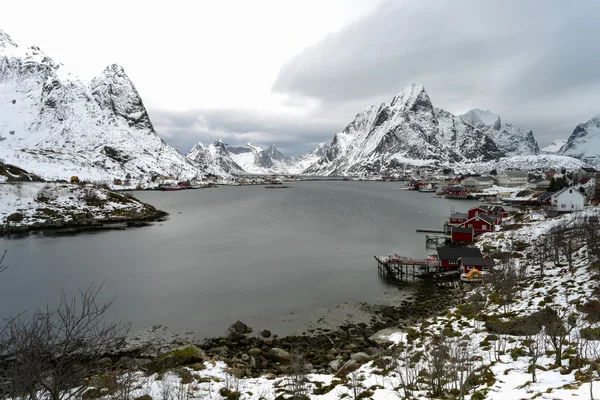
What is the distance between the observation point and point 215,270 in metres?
36.4

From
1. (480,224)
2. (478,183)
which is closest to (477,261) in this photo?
(480,224)

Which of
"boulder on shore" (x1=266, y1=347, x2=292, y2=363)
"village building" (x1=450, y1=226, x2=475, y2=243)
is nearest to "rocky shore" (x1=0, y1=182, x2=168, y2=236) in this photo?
"boulder on shore" (x1=266, y1=347, x2=292, y2=363)

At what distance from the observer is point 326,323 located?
23.9 metres

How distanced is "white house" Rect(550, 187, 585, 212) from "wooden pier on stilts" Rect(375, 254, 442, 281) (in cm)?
3786

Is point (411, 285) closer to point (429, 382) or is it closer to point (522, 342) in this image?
point (522, 342)

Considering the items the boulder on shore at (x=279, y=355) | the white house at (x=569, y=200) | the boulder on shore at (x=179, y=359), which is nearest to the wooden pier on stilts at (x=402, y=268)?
the boulder on shore at (x=279, y=355)

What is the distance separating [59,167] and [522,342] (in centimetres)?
17801

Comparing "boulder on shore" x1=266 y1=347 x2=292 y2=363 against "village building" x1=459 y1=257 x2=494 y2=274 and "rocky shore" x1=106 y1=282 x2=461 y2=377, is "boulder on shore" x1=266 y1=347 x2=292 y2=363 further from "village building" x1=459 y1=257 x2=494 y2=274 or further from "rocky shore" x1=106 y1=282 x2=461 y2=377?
"village building" x1=459 y1=257 x2=494 y2=274

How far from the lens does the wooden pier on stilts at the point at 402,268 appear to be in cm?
Result: 3484

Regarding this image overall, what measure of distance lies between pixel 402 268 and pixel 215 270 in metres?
20.9

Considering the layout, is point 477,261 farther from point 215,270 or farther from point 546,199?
point 546,199

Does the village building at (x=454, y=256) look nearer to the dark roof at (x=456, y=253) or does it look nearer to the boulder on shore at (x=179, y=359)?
the dark roof at (x=456, y=253)

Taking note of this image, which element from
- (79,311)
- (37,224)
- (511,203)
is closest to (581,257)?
(79,311)

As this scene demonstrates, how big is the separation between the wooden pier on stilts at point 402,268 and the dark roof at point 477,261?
9.49ft
